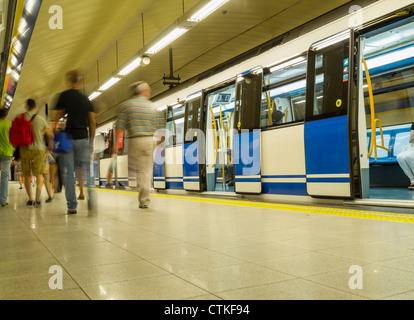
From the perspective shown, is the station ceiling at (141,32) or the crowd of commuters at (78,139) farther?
the station ceiling at (141,32)

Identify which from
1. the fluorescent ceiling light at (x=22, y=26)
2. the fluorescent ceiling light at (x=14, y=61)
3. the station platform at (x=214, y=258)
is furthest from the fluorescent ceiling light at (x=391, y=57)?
the fluorescent ceiling light at (x=14, y=61)

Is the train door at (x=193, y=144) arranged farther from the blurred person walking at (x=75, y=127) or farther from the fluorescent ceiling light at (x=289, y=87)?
the blurred person walking at (x=75, y=127)

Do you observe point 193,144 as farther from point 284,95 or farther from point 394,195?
point 394,195

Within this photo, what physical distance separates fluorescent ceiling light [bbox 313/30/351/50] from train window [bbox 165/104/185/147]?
180 inches

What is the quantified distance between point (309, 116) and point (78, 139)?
3.31m

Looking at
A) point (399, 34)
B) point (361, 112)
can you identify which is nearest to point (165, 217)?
point (361, 112)

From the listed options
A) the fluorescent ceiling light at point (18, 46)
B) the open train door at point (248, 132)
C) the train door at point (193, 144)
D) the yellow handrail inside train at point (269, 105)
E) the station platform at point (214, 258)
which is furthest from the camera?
the fluorescent ceiling light at point (18, 46)

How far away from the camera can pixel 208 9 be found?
6746mm

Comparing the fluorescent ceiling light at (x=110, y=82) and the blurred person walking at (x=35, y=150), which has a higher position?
the fluorescent ceiling light at (x=110, y=82)

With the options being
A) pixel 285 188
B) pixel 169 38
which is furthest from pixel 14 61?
pixel 285 188

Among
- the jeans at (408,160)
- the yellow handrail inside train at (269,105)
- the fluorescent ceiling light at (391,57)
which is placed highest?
the fluorescent ceiling light at (391,57)

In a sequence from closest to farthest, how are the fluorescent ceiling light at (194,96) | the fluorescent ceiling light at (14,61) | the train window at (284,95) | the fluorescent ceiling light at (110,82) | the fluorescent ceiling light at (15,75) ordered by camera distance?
the train window at (284,95) → the fluorescent ceiling light at (194,96) → the fluorescent ceiling light at (14,61) → the fluorescent ceiling light at (110,82) → the fluorescent ceiling light at (15,75)

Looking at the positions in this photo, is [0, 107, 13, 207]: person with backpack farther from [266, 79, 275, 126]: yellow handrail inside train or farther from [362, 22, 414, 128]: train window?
[362, 22, 414, 128]: train window

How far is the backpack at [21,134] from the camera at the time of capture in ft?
20.9
